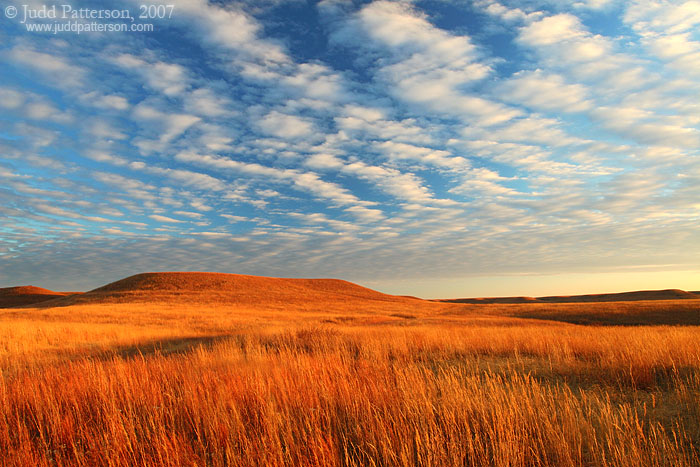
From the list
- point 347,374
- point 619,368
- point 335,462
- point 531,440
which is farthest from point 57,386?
point 619,368

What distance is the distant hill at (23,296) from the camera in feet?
269

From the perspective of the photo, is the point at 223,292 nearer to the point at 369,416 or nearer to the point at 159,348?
the point at 159,348

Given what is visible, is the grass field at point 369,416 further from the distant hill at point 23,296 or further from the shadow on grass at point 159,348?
the distant hill at point 23,296

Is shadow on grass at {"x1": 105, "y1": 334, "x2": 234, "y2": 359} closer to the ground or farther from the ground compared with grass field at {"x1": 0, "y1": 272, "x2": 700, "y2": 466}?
closer to the ground

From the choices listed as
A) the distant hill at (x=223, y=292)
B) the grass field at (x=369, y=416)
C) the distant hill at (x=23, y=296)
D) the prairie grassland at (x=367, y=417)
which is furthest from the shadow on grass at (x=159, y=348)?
the distant hill at (x=23, y=296)

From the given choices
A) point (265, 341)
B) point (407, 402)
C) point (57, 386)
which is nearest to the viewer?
point (407, 402)

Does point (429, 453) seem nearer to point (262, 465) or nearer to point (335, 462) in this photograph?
point (335, 462)

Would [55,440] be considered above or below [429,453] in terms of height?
below

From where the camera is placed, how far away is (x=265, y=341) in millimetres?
14461

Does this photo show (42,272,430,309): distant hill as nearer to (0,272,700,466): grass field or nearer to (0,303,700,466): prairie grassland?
(0,272,700,466): grass field

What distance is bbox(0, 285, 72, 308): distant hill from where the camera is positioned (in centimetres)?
8194

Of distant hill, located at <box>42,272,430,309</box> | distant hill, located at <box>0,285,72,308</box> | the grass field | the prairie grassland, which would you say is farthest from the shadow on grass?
distant hill, located at <box>0,285,72,308</box>

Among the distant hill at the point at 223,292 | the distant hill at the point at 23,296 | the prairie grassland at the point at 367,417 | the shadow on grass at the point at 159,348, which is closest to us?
the prairie grassland at the point at 367,417

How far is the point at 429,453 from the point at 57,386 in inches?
264
